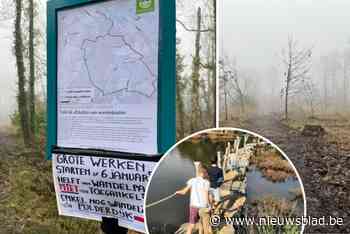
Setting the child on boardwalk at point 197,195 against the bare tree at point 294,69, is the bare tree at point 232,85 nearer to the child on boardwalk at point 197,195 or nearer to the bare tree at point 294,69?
the bare tree at point 294,69

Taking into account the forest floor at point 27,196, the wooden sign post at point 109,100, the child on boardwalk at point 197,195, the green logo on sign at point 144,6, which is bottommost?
the forest floor at point 27,196

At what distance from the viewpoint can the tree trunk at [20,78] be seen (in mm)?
2930

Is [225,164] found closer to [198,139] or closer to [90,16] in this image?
[198,139]

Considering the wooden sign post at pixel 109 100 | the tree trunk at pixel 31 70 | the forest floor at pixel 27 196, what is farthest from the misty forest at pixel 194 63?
the tree trunk at pixel 31 70

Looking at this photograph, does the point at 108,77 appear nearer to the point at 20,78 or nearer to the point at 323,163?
the point at 323,163

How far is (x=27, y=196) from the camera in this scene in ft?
9.41

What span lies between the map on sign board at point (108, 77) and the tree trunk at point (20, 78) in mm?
1047

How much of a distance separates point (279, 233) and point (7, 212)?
6.93ft

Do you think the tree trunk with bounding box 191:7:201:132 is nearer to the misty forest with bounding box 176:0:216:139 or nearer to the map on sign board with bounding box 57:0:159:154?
the misty forest with bounding box 176:0:216:139

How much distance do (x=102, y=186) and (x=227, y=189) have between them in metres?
0.62

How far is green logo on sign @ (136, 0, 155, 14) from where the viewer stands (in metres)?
1.68

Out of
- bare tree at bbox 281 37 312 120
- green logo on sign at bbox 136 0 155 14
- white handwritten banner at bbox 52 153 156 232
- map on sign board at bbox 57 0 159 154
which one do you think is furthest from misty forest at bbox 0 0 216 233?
bare tree at bbox 281 37 312 120

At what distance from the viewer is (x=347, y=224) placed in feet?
4.98

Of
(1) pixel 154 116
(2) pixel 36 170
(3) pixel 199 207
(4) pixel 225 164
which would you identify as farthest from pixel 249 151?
(2) pixel 36 170
